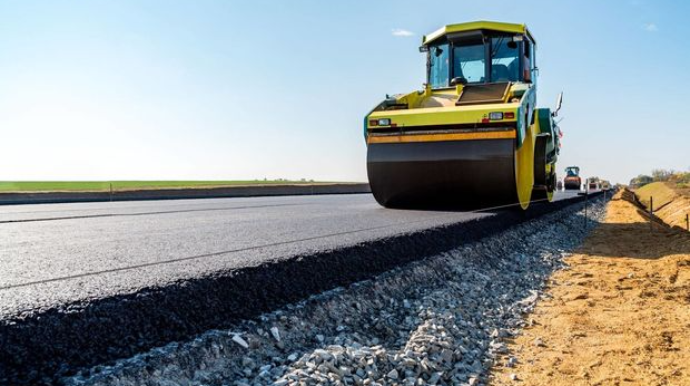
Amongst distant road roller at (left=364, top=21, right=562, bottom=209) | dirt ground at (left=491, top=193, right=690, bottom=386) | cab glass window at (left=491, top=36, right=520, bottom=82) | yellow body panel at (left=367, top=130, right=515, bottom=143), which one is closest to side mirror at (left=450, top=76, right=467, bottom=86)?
distant road roller at (left=364, top=21, right=562, bottom=209)

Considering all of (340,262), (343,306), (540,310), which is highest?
(340,262)

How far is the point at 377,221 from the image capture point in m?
6.06

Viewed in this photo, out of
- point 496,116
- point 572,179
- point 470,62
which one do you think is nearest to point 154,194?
point 470,62

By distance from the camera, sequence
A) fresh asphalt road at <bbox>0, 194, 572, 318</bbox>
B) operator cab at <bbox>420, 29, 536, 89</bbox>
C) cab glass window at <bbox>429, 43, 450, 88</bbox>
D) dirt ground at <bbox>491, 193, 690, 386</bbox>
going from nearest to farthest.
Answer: fresh asphalt road at <bbox>0, 194, 572, 318</bbox>, dirt ground at <bbox>491, 193, 690, 386</bbox>, operator cab at <bbox>420, 29, 536, 89</bbox>, cab glass window at <bbox>429, 43, 450, 88</bbox>

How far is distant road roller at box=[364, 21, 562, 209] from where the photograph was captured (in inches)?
263

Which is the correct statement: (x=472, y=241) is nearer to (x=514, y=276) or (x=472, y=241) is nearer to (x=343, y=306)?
(x=514, y=276)

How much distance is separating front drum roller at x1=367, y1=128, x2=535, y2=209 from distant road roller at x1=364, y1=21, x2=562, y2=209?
0.04 ft

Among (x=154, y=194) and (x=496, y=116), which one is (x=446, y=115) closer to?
(x=496, y=116)

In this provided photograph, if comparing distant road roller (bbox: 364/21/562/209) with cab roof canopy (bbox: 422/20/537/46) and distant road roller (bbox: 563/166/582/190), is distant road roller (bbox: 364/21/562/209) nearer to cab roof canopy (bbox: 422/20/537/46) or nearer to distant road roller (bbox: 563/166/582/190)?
cab roof canopy (bbox: 422/20/537/46)

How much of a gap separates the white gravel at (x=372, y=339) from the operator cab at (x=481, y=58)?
410 cm

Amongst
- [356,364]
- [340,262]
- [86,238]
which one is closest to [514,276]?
[340,262]

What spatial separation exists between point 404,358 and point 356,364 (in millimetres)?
341

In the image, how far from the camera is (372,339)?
3.24 meters

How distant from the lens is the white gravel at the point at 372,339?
2373mm
